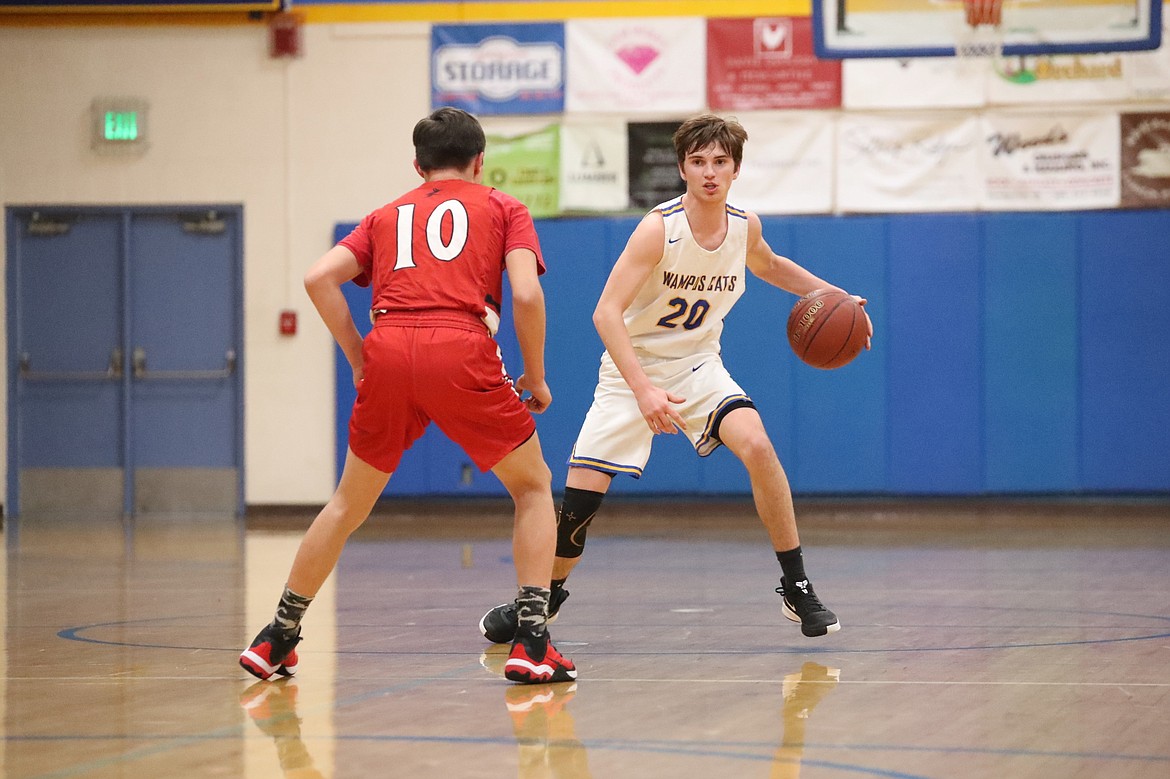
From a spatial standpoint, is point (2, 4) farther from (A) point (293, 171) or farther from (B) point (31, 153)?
(A) point (293, 171)

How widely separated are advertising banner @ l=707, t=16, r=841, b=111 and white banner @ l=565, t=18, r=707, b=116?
120mm

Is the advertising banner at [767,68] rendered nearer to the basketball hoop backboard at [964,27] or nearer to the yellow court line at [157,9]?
the basketball hoop backboard at [964,27]

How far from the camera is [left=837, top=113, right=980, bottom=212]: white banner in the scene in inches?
443

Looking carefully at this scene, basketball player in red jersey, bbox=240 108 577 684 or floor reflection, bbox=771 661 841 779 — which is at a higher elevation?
basketball player in red jersey, bbox=240 108 577 684

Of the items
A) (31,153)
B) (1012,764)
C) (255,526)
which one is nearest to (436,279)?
(1012,764)

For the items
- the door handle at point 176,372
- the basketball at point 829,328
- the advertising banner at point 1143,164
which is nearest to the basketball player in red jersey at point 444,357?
the basketball at point 829,328

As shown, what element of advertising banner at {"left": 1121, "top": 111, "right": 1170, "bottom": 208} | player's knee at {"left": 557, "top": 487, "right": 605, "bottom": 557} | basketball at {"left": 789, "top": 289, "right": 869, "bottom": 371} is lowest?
player's knee at {"left": 557, "top": 487, "right": 605, "bottom": 557}

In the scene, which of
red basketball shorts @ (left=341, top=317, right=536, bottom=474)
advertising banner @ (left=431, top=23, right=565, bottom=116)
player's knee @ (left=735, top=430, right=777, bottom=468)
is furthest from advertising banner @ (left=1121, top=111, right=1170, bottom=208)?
red basketball shorts @ (left=341, top=317, right=536, bottom=474)

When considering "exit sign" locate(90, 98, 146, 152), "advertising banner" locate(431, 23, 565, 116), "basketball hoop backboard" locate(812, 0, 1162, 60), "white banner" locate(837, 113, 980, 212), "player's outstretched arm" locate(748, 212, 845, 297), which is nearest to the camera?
"player's outstretched arm" locate(748, 212, 845, 297)

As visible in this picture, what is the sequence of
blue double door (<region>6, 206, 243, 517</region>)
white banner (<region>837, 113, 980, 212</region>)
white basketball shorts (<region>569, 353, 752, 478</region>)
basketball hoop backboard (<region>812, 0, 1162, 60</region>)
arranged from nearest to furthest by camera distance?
white basketball shorts (<region>569, 353, 752, 478</region>) < basketball hoop backboard (<region>812, 0, 1162, 60</region>) < white banner (<region>837, 113, 980, 212</region>) < blue double door (<region>6, 206, 243, 517</region>)

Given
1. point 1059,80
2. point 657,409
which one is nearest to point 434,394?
point 657,409

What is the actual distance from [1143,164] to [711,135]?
300 inches

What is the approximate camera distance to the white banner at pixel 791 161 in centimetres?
1131

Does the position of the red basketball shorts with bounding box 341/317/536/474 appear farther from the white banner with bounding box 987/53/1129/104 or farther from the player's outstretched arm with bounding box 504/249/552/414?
the white banner with bounding box 987/53/1129/104
